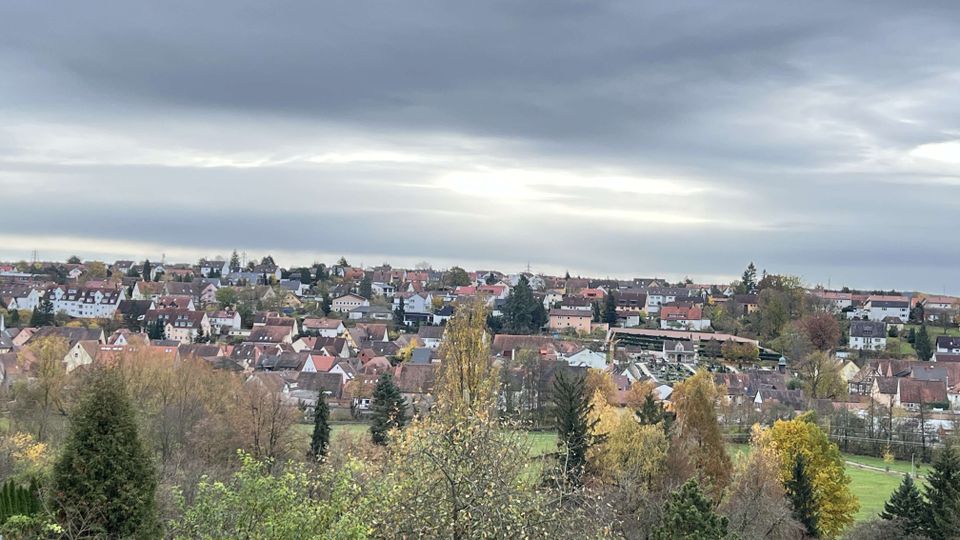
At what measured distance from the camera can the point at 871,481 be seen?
4175cm

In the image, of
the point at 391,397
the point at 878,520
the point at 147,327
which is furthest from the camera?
the point at 147,327

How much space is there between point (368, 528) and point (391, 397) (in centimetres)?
3046

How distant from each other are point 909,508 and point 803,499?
3.46m

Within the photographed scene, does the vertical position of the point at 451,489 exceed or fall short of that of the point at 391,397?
it exceeds it

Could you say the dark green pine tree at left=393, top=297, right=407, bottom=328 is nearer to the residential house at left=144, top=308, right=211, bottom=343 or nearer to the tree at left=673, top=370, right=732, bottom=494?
the residential house at left=144, top=308, right=211, bottom=343

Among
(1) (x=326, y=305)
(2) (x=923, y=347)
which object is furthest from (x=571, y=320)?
(2) (x=923, y=347)

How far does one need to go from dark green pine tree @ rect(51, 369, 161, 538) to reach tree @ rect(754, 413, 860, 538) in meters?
19.5

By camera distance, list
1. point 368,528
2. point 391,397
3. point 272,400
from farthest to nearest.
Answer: point 391,397
point 272,400
point 368,528

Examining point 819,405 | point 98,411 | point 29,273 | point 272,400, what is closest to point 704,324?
point 819,405

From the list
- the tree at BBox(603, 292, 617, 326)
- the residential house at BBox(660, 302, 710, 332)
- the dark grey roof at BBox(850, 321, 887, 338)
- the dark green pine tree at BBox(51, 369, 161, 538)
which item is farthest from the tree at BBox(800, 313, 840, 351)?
the dark green pine tree at BBox(51, 369, 161, 538)

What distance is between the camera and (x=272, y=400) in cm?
3534

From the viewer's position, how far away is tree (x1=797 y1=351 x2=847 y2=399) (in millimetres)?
62281

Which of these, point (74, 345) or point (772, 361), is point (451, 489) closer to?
point (74, 345)

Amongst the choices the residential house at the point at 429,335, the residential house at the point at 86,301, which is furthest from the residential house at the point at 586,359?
the residential house at the point at 86,301
